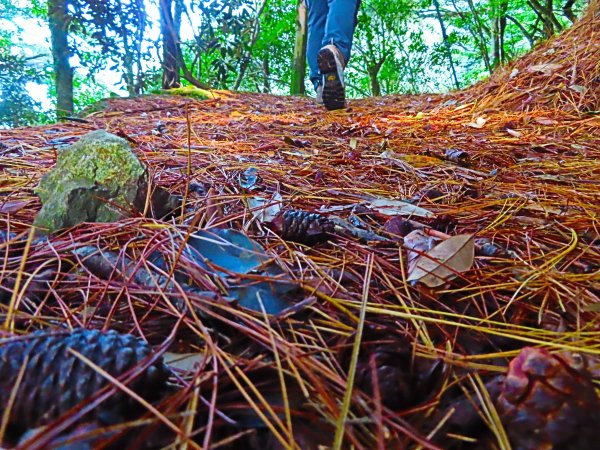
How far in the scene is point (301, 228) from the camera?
3.01ft

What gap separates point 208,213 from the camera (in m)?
1.00

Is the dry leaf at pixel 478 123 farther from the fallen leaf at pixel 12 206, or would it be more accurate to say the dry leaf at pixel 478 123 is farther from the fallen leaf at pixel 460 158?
the fallen leaf at pixel 12 206

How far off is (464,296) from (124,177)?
852 mm

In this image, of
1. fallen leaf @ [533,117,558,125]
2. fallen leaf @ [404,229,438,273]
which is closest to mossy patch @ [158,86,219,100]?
fallen leaf @ [533,117,558,125]

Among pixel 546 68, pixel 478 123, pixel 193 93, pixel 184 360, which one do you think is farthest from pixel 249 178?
pixel 193 93

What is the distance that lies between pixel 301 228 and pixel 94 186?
53cm

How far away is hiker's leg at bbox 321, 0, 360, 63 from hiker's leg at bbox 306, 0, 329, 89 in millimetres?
434

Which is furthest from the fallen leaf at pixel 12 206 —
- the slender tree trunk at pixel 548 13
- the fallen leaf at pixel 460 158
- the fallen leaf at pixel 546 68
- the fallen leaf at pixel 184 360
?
the slender tree trunk at pixel 548 13

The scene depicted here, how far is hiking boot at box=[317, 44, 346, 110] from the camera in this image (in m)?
3.15

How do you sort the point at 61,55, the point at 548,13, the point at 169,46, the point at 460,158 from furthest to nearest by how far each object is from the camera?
the point at 548,13 < the point at 169,46 < the point at 61,55 < the point at 460,158

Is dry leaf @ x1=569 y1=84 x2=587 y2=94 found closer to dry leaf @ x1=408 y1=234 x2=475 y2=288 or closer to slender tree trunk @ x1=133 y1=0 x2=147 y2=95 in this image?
dry leaf @ x1=408 y1=234 x2=475 y2=288

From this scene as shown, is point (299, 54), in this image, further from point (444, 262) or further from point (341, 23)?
point (444, 262)

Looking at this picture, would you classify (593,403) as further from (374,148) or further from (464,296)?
(374,148)

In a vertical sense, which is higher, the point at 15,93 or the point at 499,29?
the point at 499,29
